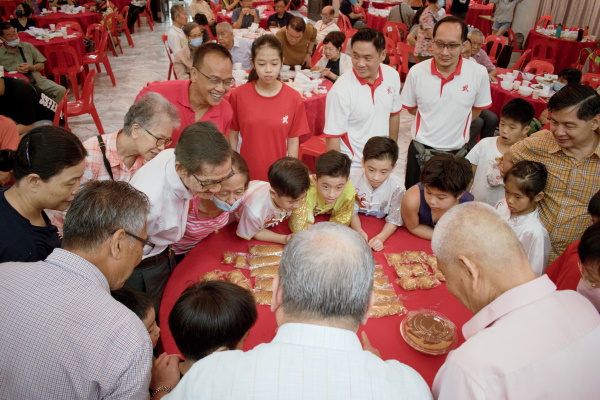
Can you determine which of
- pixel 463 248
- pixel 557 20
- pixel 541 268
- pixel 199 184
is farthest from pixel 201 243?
pixel 557 20

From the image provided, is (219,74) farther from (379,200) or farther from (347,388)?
(347,388)

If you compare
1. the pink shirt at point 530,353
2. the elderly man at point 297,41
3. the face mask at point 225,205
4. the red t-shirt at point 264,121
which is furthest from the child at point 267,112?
the elderly man at point 297,41

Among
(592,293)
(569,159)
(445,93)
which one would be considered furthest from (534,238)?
(445,93)

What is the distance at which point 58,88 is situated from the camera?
5.11m

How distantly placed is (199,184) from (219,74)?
36.1 inches

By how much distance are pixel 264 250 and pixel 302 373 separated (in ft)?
4.37

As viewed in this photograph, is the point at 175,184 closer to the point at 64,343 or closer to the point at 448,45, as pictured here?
the point at 64,343

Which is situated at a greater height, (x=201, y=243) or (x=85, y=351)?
(x=85, y=351)

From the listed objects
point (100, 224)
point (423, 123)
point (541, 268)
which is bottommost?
point (541, 268)

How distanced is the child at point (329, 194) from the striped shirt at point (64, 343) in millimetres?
1290

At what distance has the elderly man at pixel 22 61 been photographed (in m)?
5.10

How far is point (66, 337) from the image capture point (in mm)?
1167

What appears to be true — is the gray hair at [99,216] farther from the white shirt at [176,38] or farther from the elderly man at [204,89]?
the white shirt at [176,38]

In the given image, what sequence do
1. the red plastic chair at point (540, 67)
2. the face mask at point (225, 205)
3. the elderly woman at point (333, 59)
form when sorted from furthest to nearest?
the red plastic chair at point (540, 67)
the elderly woman at point (333, 59)
the face mask at point (225, 205)
